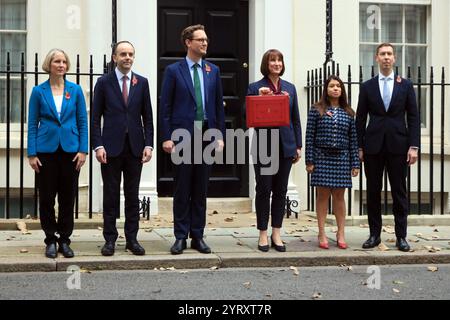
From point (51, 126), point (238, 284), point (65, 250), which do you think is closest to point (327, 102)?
point (238, 284)

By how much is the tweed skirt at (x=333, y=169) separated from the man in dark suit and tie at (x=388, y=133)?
266mm

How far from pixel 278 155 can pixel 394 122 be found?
4.00 feet

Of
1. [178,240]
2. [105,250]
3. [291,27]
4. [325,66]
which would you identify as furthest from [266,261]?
[291,27]

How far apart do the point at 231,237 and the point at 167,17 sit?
11.7ft

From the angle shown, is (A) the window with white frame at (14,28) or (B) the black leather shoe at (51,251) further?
(A) the window with white frame at (14,28)

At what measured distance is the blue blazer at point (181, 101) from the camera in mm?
Result: 7676

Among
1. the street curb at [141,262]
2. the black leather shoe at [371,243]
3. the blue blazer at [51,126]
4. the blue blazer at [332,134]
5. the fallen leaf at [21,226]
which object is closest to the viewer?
the street curb at [141,262]

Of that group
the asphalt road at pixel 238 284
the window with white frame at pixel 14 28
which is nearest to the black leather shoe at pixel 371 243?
the asphalt road at pixel 238 284

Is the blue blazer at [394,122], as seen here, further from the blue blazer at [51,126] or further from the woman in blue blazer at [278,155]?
the blue blazer at [51,126]

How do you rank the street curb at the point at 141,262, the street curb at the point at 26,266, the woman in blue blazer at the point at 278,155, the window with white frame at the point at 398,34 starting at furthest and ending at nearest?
1. the window with white frame at the point at 398,34
2. the woman in blue blazer at the point at 278,155
3. the street curb at the point at 141,262
4. the street curb at the point at 26,266

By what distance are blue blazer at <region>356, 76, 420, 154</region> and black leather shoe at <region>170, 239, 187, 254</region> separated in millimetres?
2082

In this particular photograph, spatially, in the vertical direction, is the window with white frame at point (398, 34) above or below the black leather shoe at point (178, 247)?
above

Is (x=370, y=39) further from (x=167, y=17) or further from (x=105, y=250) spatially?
(x=105, y=250)

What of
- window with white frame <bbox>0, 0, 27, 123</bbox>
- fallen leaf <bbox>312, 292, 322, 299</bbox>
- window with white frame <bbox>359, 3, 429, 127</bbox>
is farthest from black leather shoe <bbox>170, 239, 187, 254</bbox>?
window with white frame <bbox>359, 3, 429, 127</bbox>
